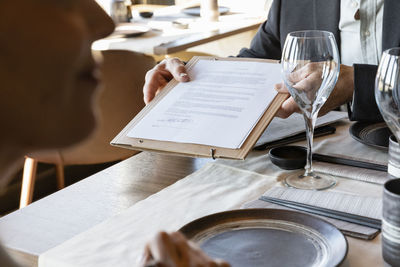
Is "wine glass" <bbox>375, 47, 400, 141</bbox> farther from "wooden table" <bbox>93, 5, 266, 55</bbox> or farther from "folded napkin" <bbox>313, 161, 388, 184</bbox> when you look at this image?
"wooden table" <bbox>93, 5, 266, 55</bbox>

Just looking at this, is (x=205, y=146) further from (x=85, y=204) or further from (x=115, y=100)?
(x=115, y=100)

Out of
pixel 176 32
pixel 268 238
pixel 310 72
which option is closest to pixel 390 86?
pixel 310 72

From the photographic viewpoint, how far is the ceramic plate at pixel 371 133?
1.20m

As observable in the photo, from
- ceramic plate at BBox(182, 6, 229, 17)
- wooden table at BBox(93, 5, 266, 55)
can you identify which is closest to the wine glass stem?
wooden table at BBox(93, 5, 266, 55)

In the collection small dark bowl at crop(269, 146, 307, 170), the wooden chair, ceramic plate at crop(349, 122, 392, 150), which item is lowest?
the wooden chair

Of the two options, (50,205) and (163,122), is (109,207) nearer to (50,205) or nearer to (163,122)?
(50,205)

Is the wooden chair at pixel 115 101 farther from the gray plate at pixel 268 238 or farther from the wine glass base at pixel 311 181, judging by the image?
the gray plate at pixel 268 238

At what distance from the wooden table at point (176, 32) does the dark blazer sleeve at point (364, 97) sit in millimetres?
1344

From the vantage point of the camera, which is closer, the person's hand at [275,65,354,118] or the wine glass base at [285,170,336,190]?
the wine glass base at [285,170,336,190]

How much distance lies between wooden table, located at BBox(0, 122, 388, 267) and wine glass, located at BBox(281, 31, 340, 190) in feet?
0.30

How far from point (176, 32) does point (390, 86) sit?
87.9 inches

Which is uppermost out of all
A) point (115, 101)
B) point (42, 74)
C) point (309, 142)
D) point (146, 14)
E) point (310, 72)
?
point (42, 74)

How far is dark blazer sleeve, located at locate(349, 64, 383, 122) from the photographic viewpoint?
133 cm

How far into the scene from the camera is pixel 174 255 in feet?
1.92
